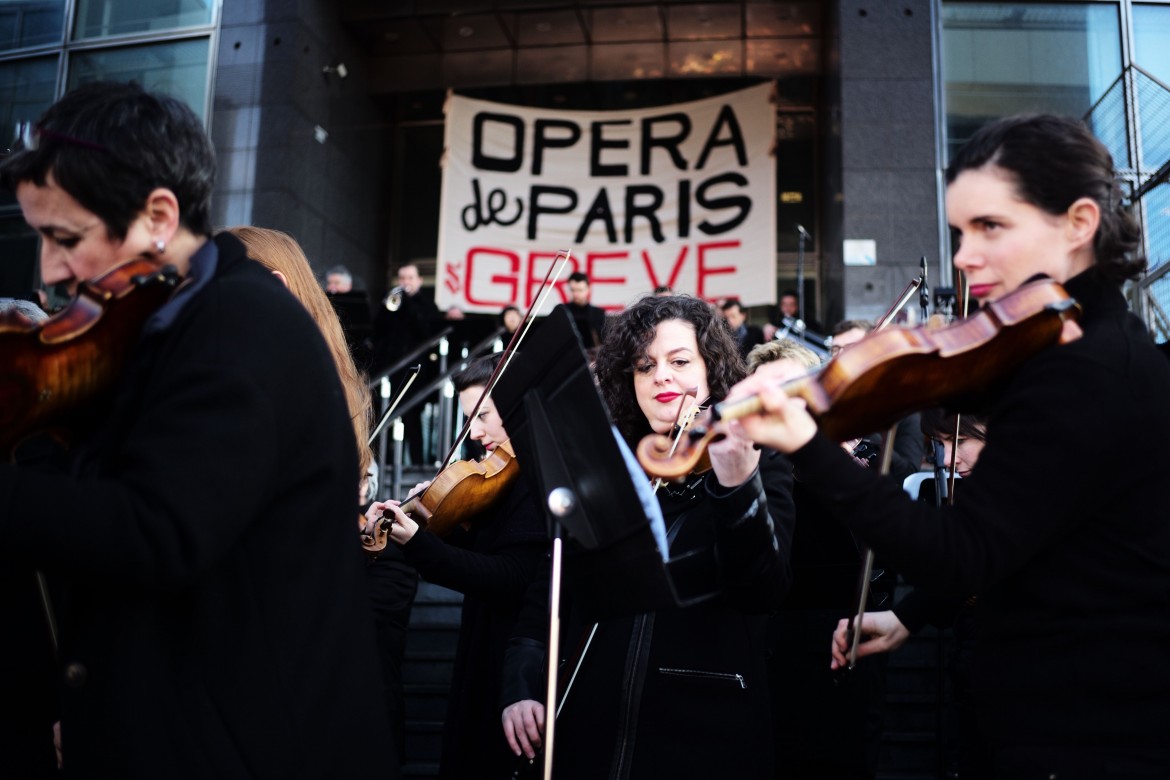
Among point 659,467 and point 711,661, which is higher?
point 659,467

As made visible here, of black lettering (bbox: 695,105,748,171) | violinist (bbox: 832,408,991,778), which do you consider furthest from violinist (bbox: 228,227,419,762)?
black lettering (bbox: 695,105,748,171)

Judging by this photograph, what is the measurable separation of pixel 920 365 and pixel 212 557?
116 centimetres

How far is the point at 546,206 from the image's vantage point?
13.1 m

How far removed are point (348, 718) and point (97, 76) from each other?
1251 cm

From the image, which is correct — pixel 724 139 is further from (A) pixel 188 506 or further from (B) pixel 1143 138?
(A) pixel 188 506

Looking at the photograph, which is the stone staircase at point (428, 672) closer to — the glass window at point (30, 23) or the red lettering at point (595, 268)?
the red lettering at point (595, 268)

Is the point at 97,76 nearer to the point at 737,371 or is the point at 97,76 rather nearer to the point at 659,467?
the point at 737,371

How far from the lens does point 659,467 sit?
1.79 meters

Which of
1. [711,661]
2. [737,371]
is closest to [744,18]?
[737,371]

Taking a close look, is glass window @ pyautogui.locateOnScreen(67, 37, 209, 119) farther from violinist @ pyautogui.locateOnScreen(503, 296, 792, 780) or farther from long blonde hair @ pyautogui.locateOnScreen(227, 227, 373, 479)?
violinist @ pyautogui.locateOnScreen(503, 296, 792, 780)

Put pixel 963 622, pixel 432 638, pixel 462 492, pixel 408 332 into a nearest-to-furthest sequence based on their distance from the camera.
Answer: pixel 963 622
pixel 462 492
pixel 432 638
pixel 408 332

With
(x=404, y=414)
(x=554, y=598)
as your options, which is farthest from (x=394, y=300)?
(x=554, y=598)

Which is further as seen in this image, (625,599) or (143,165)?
(625,599)

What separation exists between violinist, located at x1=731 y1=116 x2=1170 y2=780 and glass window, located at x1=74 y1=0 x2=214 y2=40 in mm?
12191
